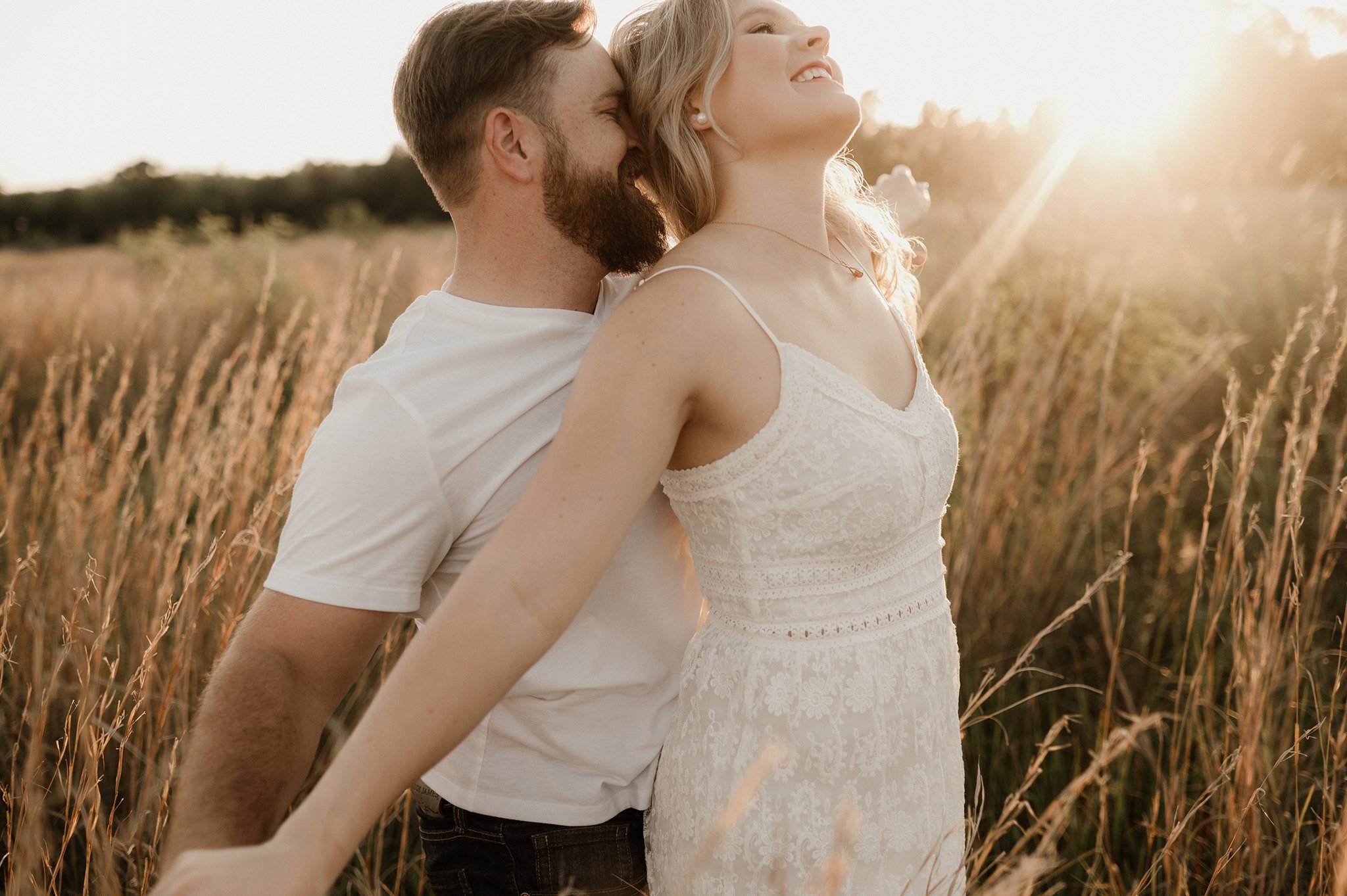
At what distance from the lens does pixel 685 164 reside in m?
1.60

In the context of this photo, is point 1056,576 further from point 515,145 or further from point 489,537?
point 515,145

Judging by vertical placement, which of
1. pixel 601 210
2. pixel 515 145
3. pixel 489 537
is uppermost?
pixel 515 145

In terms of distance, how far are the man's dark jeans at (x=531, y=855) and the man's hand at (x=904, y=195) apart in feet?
5.47

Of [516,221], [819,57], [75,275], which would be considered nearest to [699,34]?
[819,57]

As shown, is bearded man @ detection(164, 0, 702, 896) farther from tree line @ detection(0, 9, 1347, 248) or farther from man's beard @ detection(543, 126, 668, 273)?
tree line @ detection(0, 9, 1347, 248)

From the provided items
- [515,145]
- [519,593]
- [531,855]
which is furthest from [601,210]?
[531,855]

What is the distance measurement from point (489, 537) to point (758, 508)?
17.7 inches

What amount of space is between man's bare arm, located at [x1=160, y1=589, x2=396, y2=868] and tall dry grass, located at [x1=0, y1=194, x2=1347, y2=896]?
0.08 metres

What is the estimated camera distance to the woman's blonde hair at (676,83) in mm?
1547

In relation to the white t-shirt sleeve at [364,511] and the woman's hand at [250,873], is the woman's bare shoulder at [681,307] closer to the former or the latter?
the white t-shirt sleeve at [364,511]

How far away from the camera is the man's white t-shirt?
A: 1.32m

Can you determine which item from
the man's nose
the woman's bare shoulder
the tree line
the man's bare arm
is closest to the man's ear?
the man's nose

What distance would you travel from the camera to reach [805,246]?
1.61m

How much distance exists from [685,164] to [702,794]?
1.09 m
